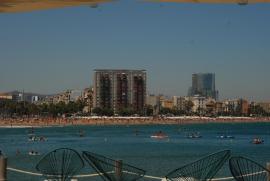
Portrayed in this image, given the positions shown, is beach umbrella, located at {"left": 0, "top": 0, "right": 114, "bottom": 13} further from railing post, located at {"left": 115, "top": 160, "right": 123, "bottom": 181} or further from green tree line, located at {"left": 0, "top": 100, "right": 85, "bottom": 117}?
green tree line, located at {"left": 0, "top": 100, "right": 85, "bottom": 117}

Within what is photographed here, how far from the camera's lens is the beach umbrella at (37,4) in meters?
4.75

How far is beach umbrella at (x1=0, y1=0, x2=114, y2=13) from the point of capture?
475cm

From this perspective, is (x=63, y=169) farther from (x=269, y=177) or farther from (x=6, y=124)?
(x=6, y=124)

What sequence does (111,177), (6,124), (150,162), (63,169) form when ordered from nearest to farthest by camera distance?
(111,177), (63,169), (150,162), (6,124)

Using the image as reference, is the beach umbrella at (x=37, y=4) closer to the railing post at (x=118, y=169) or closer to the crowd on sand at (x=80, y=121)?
the railing post at (x=118, y=169)

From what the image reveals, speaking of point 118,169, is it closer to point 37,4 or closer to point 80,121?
point 37,4

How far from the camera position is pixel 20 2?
4879 mm

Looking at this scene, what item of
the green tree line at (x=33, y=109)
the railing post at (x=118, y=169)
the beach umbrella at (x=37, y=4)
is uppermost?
the green tree line at (x=33, y=109)

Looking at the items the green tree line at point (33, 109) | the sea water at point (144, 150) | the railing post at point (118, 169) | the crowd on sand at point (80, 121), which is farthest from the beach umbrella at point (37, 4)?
the green tree line at point (33, 109)

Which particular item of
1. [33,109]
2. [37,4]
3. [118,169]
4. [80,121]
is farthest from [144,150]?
[33,109]

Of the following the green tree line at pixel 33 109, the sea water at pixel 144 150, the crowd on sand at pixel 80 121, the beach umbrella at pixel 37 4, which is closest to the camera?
the beach umbrella at pixel 37 4

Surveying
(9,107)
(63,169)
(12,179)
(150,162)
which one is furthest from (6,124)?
(63,169)

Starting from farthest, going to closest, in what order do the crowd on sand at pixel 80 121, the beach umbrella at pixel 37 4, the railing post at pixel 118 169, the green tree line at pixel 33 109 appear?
1. the green tree line at pixel 33 109
2. the crowd on sand at pixel 80 121
3. the railing post at pixel 118 169
4. the beach umbrella at pixel 37 4

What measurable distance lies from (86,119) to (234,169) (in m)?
165
